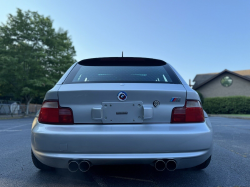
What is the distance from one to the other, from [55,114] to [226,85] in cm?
3441

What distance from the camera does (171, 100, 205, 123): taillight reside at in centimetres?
232

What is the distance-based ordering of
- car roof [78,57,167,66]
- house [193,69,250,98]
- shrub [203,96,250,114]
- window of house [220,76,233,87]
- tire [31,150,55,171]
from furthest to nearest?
window of house [220,76,233,87], house [193,69,250,98], shrub [203,96,250,114], car roof [78,57,167,66], tire [31,150,55,171]

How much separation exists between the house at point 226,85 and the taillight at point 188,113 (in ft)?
109

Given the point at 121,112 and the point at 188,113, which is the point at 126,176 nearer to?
the point at 121,112

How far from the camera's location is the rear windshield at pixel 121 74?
8.51 feet

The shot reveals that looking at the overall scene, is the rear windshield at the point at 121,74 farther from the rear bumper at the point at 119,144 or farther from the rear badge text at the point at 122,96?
the rear bumper at the point at 119,144

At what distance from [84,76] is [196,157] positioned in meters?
1.54

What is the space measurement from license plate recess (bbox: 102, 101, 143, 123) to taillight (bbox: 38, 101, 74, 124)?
351 mm

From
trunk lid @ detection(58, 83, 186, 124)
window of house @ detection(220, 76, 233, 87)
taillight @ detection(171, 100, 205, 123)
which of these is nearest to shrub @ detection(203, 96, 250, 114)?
window of house @ detection(220, 76, 233, 87)

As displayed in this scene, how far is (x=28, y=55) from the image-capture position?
76.6 ft

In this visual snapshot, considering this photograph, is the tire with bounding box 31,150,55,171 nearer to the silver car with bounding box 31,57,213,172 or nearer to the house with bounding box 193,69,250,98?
the silver car with bounding box 31,57,213,172

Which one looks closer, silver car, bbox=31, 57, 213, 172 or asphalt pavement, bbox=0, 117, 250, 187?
silver car, bbox=31, 57, 213, 172

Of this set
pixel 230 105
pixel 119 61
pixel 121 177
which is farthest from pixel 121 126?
pixel 230 105

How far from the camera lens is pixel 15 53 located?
23.3 m
